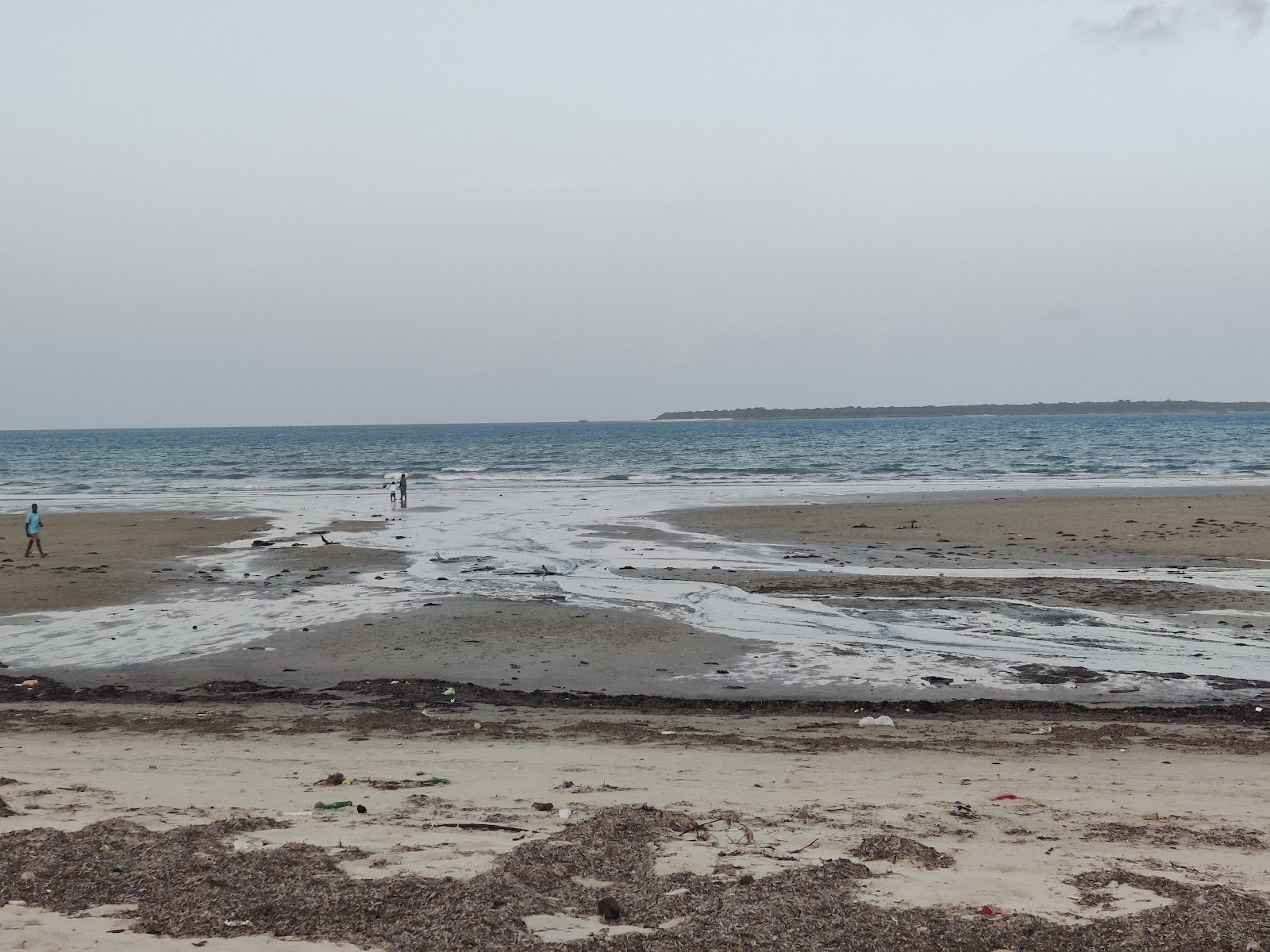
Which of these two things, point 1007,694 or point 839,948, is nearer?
point 839,948

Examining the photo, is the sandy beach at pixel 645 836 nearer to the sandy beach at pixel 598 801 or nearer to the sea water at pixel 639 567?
the sandy beach at pixel 598 801

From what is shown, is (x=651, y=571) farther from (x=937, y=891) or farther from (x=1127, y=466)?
(x=1127, y=466)

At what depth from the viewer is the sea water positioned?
1237cm

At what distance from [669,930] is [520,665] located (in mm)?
7793

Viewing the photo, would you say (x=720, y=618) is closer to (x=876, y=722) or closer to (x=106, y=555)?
(x=876, y=722)

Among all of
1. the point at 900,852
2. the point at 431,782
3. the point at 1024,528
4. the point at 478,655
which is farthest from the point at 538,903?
the point at 1024,528

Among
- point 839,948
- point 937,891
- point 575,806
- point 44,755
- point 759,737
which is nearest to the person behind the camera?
point 839,948

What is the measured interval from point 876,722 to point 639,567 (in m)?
11.1

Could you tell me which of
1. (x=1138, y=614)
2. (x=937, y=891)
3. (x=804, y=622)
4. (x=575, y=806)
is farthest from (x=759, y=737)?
(x=1138, y=614)

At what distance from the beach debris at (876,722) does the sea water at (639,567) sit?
1.35 m

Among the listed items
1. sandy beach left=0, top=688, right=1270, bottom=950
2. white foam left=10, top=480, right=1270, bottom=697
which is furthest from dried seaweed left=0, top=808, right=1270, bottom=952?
white foam left=10, top=480, right=1270, bottom=697

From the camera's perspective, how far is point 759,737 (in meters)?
9.01

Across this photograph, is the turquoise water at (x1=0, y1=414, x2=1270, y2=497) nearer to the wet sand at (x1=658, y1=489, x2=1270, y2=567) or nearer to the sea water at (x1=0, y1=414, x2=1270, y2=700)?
the sea water at (x1=0, y1=414, x2=1270, y2=700)

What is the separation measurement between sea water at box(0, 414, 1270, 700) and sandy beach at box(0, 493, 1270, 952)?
0.79 metres
